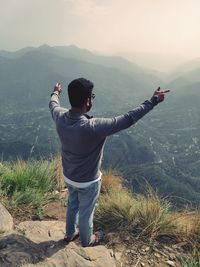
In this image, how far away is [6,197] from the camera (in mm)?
7621

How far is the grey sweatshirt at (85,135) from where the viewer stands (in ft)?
16.6

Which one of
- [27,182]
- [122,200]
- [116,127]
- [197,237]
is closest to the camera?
[116,127]

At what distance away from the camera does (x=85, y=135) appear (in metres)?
5.21

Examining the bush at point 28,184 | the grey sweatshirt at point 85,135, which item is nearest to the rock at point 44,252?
the grey sweatshirt at point 85,135

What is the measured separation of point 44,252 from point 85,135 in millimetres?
1721

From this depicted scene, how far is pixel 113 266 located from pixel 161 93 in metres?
2.48

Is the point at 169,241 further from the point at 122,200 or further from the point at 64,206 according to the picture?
the point at 64,206

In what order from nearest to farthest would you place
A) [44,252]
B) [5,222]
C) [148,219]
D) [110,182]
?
[44,252] → [5,222] → [148,219] → [110,182]

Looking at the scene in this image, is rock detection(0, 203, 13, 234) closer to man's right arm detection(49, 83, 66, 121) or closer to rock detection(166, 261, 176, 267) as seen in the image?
man's right arm detection(49, 83, 66, 121)

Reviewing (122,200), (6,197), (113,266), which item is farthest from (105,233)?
(6,197)

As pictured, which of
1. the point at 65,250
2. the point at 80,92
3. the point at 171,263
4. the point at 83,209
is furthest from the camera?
the point at 171,263

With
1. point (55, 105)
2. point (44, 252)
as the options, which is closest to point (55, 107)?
point (55, 105)

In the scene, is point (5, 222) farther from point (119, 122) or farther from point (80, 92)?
point (119, 122)

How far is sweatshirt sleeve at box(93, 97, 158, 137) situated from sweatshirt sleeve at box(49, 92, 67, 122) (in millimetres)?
898
